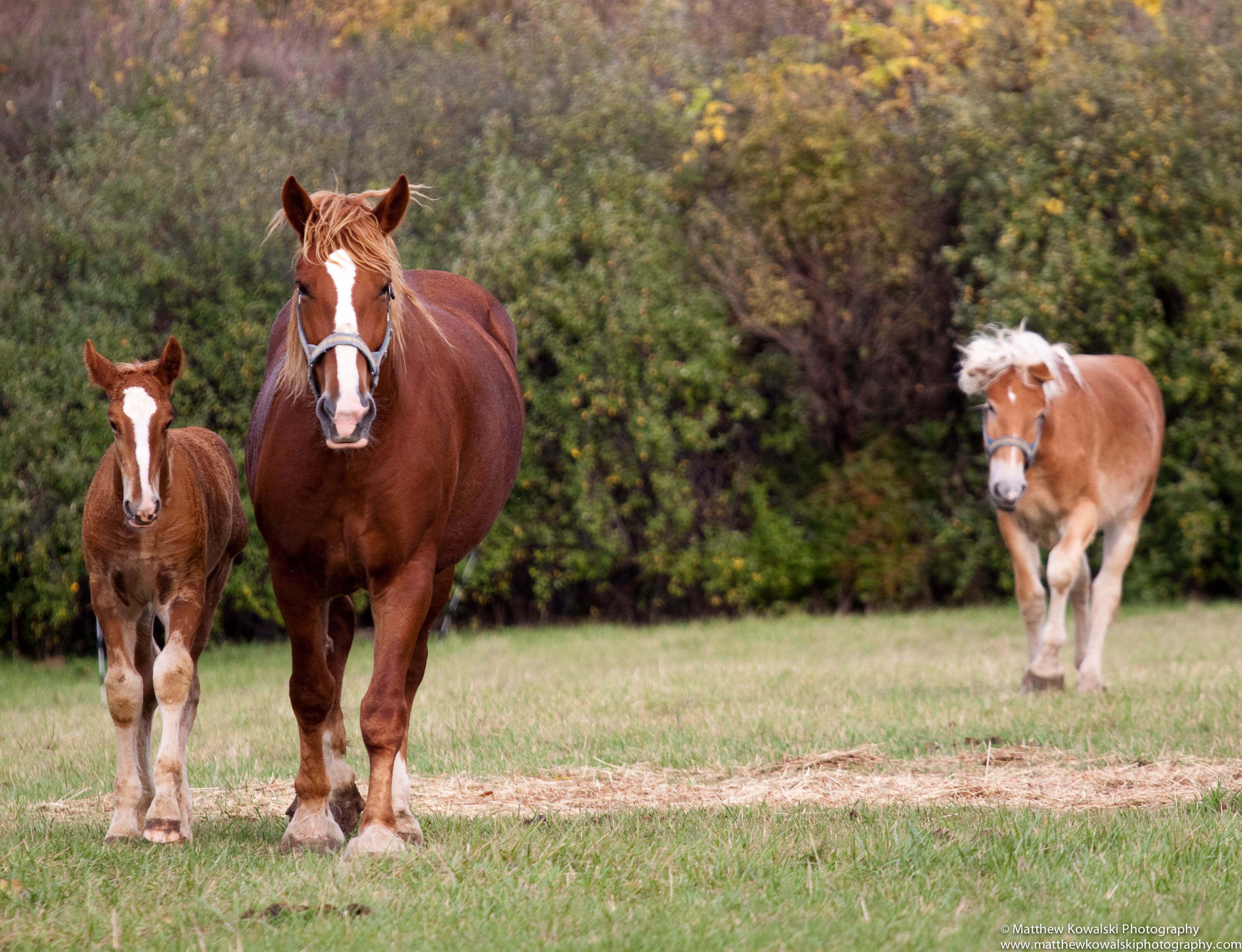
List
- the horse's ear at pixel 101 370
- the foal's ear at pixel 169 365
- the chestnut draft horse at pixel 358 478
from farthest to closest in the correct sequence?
the foal's ear at pixel 169 365 < the horse's ear at pixel 101 370 < the chestnut draft horse at pixel 358 478

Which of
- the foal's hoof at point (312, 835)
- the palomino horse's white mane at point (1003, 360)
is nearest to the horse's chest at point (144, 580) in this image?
the foal's hoof at point (312, 835)

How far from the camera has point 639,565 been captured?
649 inches

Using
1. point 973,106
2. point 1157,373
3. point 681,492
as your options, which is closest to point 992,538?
point 1157,373

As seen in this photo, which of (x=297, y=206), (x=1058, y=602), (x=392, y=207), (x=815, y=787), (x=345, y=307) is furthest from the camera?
(x=1058, y=602)

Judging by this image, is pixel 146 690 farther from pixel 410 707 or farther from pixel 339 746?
pixel 410 707

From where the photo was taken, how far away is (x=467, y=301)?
264 inches

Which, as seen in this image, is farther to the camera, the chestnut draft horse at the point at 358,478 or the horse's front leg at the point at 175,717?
the horse's front leg at the point at 175,717

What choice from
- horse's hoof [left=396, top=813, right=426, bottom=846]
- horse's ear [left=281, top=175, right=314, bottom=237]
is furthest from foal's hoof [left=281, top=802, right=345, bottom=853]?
horse's ear [left=281, top=175, right=314, bottom=237]

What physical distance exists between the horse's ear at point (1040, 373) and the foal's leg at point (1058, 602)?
3.34 ft

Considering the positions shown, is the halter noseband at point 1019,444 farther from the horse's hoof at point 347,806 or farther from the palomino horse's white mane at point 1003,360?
the horse's hoof at point 347,806

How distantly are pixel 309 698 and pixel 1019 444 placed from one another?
18.0 ft

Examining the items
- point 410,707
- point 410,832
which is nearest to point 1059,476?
point 410,707

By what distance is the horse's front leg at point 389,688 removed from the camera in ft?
15.7

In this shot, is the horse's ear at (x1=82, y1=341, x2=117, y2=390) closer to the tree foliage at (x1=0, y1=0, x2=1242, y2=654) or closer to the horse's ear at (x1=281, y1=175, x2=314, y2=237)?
the horse's ear at (x1=281, y1=175, x2=314, y2=237)
